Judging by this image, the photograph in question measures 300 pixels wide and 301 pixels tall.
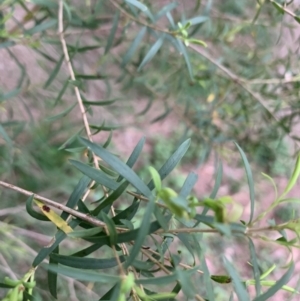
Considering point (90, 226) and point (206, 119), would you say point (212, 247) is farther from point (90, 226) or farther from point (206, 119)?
point (90, 226)

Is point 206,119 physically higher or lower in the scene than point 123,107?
higher

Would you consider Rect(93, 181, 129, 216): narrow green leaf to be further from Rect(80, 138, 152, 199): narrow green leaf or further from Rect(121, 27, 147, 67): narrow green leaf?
Rect(121, 27, 147, 67): narrow green leaf

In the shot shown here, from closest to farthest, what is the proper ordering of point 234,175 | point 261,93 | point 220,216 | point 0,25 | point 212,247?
point 220,216, point 0,25, point 261,93, point 212,247, point 234,175

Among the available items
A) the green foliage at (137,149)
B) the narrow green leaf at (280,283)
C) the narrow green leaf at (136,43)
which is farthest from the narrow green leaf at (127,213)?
the narrow green leaf at (136,43)

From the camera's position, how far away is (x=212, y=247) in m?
1.70

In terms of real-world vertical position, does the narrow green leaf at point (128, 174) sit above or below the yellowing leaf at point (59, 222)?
above

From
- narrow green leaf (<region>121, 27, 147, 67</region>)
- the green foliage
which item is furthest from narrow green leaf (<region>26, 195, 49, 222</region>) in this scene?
narrow green leaf (<region>121, 27, 147, 67</region>)

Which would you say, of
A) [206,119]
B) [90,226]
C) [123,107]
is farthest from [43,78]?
[90,226]

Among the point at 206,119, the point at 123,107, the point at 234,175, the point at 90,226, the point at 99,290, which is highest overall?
the point at 90,226

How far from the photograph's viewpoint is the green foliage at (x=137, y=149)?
275mm

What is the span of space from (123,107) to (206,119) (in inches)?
19.8

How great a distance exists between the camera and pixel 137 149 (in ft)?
1.13

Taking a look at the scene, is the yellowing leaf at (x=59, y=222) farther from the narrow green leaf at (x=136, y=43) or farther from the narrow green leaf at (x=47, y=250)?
the narrow green leaf at (x=136, y=43)

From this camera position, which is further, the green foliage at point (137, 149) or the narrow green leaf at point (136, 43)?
the narrow green leaf at point (136, 43)
